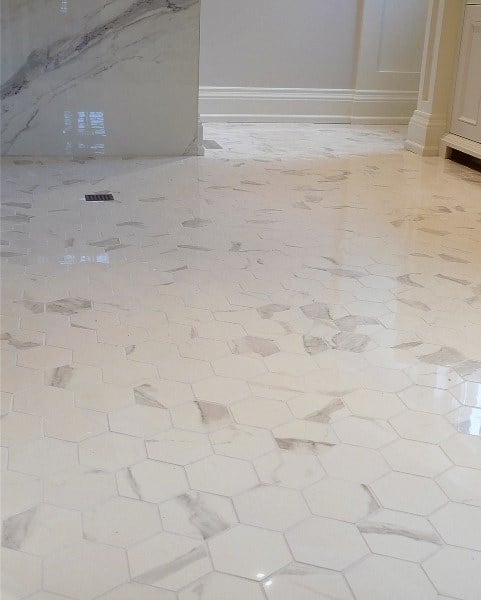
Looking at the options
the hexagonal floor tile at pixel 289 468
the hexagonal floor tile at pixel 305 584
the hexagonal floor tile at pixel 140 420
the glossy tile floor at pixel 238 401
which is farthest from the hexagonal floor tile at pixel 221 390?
the hexagonal floor tile at pixel 305 584

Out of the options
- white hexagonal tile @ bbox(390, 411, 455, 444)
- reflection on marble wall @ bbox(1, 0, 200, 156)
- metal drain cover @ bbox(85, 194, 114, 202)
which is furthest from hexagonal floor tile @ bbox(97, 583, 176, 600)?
reflection on marble wall @ bbox(1, 0, 200, 156)

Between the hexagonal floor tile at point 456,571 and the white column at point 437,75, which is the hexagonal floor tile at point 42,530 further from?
the white column at point 437,75

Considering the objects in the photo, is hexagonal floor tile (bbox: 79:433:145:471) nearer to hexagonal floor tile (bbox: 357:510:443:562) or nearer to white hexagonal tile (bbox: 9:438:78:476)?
white hexagonal tile (bbox: 9:438:78:476)

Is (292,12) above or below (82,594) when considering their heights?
above

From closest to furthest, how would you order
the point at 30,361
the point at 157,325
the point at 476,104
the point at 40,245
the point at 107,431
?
the point at 107,431 < the point at 30,361 < the point at 157,325 < the point at 40,245 < the point at 476,104

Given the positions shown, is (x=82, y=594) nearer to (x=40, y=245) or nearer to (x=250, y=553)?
(x=250, y=553)

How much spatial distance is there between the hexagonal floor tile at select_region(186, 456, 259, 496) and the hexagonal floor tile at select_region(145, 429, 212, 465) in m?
0.03

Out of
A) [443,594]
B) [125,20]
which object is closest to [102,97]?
[125,20]

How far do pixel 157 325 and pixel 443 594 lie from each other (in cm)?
115

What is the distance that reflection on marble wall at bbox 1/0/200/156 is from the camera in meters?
4.08

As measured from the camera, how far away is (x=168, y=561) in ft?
4.07

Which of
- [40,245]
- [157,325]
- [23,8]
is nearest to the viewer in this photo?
[157,325]

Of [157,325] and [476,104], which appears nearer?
[157,325]

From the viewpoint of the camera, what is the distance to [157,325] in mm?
2135
